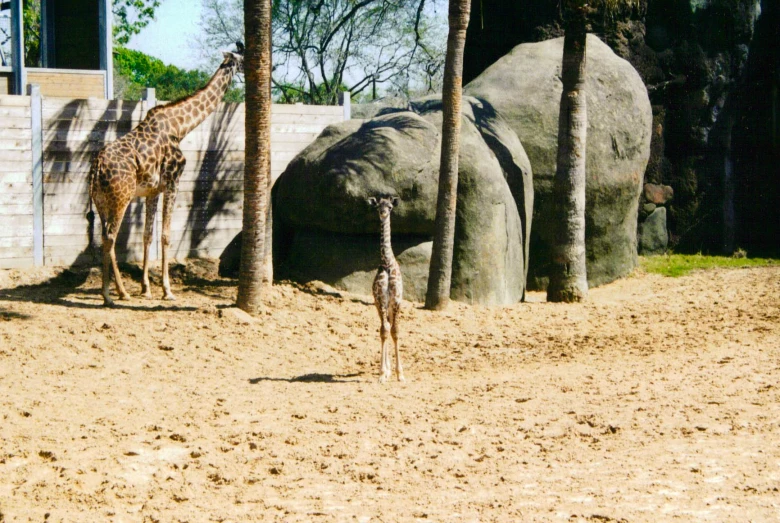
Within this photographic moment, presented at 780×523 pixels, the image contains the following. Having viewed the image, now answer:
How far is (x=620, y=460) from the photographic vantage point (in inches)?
222

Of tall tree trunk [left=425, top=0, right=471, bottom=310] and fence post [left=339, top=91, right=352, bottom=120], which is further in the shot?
fence post [left=339, top=91, right=352, bottom=120]

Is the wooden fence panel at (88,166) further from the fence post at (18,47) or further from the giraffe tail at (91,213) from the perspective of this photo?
the fence post at (18,47)

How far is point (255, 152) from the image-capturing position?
9.94 m

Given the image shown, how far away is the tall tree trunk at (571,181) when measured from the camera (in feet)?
40.1

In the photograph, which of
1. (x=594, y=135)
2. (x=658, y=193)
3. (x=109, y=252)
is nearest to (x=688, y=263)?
(x=658, y=193)

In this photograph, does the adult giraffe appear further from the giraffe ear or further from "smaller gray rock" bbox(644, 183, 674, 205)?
"smaller gray rock" bbox(644, 183, 674, 205)

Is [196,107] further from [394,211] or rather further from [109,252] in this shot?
[394,211]

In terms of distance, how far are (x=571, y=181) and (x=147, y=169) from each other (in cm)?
558

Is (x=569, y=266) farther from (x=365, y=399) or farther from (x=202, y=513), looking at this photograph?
(x=202, y=513)

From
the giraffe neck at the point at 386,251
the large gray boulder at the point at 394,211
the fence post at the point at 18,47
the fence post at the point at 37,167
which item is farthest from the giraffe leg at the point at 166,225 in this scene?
the fence post at the point at 18,47

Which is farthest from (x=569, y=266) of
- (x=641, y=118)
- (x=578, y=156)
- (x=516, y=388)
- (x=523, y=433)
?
(x=523, y=433)

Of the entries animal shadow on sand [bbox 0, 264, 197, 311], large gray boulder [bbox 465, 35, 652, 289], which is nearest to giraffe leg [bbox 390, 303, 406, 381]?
animal shadow on sand [bbox 0, 264, 197, 311]

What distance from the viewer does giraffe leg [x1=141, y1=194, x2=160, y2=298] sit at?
34.6ft

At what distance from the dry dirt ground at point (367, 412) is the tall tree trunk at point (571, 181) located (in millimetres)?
1413
